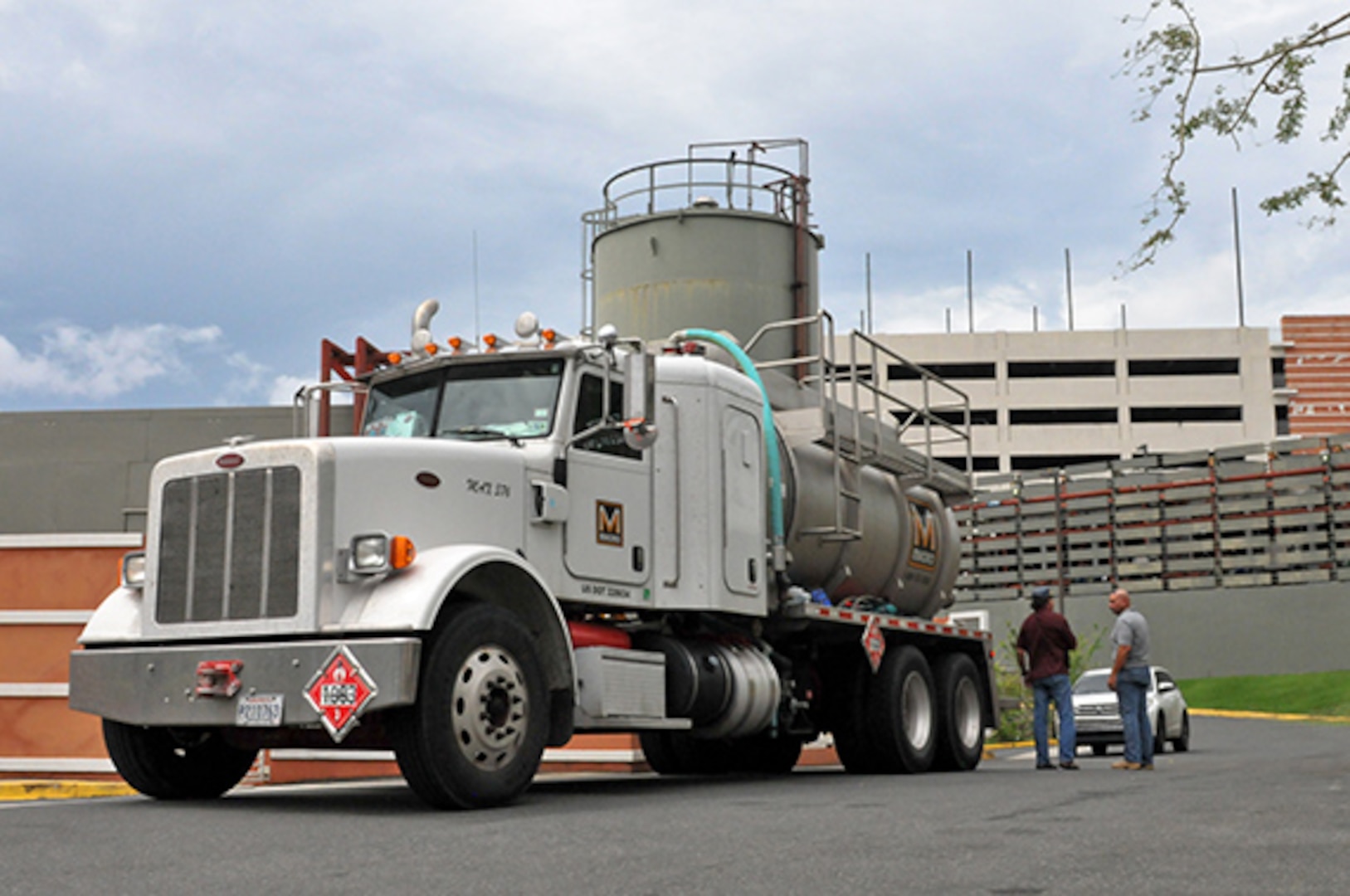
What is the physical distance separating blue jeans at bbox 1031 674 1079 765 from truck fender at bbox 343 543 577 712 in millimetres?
6817

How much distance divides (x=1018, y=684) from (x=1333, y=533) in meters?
16.4

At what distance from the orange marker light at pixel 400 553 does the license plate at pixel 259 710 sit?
916 mm

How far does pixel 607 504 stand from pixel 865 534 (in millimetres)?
3904

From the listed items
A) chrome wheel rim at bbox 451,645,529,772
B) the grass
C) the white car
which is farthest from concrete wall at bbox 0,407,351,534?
the grass

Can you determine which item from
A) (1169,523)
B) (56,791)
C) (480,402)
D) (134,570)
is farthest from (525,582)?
(1169,523)

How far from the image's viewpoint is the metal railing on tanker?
120 ft

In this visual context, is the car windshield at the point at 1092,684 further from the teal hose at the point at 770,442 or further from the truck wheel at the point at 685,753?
the teal hose at the point at 770,442

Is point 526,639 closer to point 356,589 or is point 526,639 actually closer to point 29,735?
point 356,589

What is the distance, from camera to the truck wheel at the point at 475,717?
8227 millimetres

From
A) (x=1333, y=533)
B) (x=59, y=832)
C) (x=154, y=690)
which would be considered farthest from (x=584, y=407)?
(x=1333, y=533)

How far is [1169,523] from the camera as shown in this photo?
3953cm

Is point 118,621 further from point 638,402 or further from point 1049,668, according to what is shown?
point 1049,668

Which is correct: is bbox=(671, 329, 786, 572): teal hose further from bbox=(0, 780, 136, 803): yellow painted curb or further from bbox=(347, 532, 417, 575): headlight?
bbox=(0, 780, 136, 803): yellow painted curb

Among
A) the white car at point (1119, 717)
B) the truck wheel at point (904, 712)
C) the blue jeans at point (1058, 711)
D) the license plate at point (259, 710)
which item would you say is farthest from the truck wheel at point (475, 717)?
the white car at point (1119, 717)
